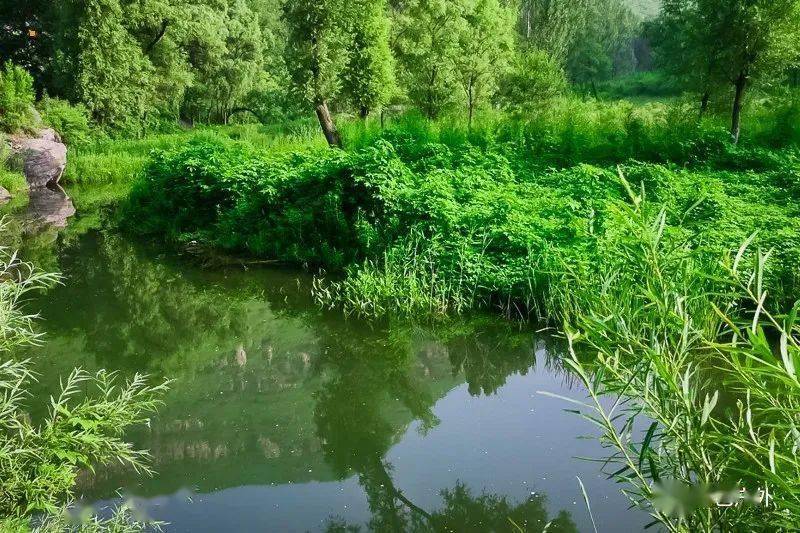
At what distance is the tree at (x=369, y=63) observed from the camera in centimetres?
1786

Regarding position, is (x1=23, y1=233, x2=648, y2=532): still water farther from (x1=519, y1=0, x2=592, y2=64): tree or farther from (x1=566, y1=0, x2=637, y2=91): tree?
(x1=566, y1=0, x2=637, y2=91): tree

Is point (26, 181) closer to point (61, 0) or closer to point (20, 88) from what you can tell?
point (20, 88)

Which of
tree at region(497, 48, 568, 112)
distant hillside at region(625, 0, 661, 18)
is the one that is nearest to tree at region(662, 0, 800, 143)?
tree at region(497, 48, 568, 112)

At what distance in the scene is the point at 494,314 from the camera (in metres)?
7.53

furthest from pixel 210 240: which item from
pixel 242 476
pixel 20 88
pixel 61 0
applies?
pixel 61 0

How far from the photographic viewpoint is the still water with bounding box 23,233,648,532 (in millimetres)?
4332

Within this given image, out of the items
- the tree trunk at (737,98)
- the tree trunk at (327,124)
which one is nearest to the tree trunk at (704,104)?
the tree trunk at (737,98)

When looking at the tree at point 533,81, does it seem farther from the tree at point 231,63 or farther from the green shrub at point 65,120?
the green shrub at point 65,120

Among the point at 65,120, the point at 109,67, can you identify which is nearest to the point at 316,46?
the point at 65,120

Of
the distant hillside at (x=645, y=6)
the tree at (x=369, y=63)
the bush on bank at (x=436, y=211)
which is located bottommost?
the bush on bank at (x=436, y=211)

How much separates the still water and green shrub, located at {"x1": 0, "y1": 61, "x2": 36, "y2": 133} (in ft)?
41.0

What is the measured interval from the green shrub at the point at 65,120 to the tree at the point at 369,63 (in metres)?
9.80

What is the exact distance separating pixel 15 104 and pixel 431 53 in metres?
12.1

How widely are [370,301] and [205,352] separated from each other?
189cm
